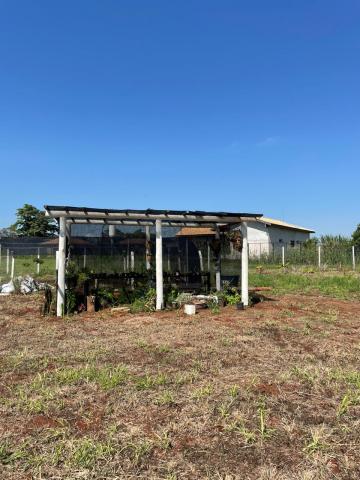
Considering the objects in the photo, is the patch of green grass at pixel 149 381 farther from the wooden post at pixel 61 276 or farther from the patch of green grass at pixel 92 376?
the wooden post at pixel 61 276

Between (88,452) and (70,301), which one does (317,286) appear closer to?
(70,301)

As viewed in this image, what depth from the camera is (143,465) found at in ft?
8.29

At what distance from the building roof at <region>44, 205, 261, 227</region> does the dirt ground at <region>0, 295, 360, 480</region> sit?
3.02 m

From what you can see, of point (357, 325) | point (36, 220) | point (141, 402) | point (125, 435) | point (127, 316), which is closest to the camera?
point (125, 435)

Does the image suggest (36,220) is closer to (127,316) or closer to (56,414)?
(127,316)

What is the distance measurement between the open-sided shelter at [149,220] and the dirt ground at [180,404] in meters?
2.45

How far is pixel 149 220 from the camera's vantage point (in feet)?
32.0

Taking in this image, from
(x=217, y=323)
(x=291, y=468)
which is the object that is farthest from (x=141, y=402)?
(x=217, y=323)

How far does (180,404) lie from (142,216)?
6.27m

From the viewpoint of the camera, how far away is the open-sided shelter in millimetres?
8633

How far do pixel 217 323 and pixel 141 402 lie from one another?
4.15 meters

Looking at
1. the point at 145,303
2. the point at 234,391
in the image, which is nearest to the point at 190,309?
the point at 145,303

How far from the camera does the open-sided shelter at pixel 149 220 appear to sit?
28.3 ft

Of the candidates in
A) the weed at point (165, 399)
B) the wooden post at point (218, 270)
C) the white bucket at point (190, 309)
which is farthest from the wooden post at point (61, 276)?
the weed at point (165, 399)
